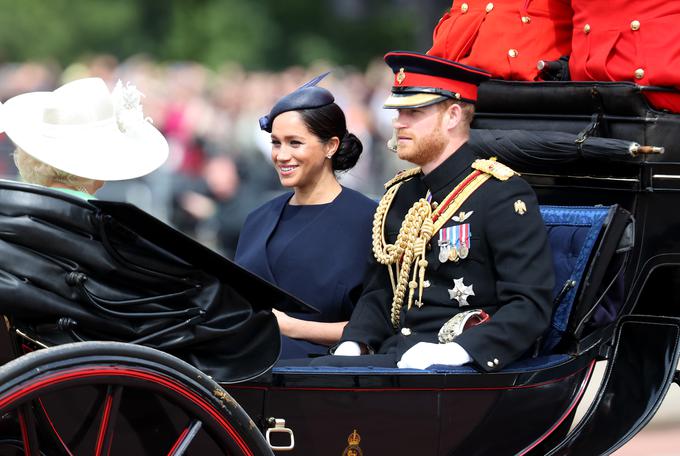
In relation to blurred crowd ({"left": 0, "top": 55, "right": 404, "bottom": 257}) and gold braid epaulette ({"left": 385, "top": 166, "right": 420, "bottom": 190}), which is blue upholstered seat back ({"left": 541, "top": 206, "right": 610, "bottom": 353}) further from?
blurred crowd ({"left": 0, "top": 55, "right": 404, "bottom": 257})

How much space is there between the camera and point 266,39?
64.7 ft

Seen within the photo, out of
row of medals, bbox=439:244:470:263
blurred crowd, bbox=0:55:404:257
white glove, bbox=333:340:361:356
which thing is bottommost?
white glove, bbox=333:340:361:356

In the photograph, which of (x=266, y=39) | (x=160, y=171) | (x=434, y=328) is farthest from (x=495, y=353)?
(x=266, y=39)

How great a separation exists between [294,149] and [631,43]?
103 centimetres

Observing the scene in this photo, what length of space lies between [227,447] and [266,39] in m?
17.3

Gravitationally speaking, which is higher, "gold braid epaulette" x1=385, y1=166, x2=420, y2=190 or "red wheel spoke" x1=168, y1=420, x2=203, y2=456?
"gold braid epaulette" x1=385, y1=166, x2=420, y2=190

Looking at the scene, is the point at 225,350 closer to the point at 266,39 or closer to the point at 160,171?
the point at 160,171

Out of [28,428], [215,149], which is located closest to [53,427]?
[28,428]

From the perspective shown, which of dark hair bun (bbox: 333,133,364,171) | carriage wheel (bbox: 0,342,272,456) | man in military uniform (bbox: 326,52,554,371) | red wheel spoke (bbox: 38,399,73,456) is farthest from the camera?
dark hair bun (bbox: 333,133,364,171)

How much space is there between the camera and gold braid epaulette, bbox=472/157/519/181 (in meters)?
3.42

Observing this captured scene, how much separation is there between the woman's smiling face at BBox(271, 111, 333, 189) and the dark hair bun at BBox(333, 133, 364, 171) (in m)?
0.09

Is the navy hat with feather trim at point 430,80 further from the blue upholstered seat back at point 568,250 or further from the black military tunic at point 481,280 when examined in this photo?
the blue upholstered seat back at point 568,250

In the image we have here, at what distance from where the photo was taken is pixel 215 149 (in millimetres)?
9805

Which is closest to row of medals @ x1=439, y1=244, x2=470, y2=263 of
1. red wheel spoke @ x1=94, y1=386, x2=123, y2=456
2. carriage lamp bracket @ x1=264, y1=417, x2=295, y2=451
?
carriage lamp bracket @ x1=264, y1=417, x2=295, y2=451
